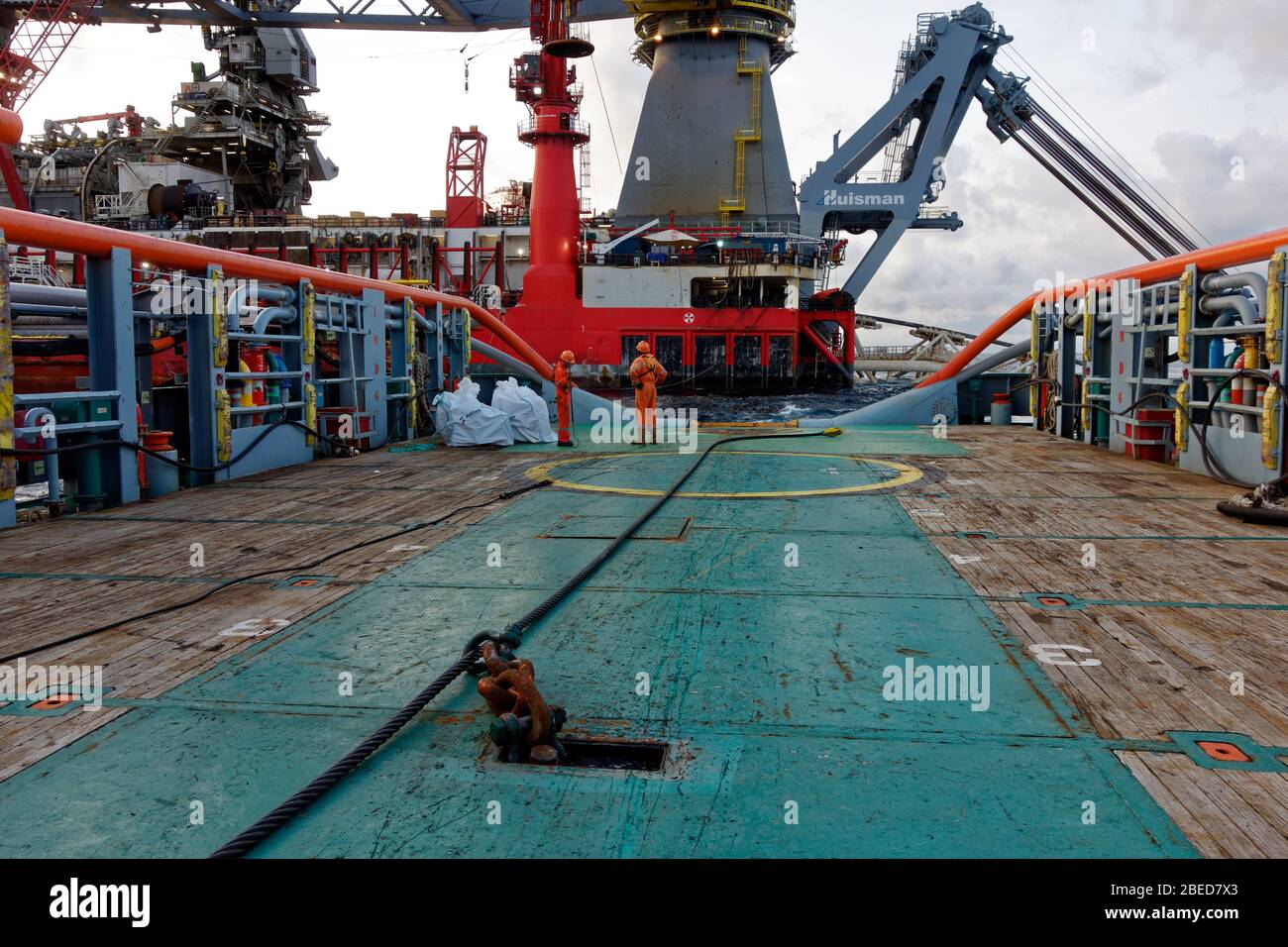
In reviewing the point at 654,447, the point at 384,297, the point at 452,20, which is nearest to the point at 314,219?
the point at 452,20

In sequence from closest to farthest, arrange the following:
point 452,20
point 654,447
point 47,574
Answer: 1. point 47,574
2. point 654,447
3. point 452,20

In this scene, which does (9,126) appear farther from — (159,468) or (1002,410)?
(1002,410)

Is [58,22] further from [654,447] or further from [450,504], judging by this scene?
[450,504]

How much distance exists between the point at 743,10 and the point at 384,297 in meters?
28.7

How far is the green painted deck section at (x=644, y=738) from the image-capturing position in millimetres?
2461

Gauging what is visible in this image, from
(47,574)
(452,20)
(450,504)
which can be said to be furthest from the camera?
(452,20)

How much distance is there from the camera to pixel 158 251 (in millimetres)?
8617

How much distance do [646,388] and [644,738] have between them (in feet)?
33.0

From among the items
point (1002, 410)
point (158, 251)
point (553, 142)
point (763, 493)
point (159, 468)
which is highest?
point (553, 142)

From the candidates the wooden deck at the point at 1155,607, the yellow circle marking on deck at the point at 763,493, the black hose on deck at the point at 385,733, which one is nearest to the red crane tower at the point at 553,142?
the yellow circle marking on deck at the point at 763,493

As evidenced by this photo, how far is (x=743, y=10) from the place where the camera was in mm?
36500

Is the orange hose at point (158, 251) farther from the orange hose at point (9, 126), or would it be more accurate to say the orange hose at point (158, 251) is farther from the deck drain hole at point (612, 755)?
the deck drain hole at point (612, 755)

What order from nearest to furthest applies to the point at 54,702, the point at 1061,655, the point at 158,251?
the point at 54,702 < the point at 1061,655 < the point at 158,251

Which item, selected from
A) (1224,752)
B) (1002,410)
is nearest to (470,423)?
(1002,410)
